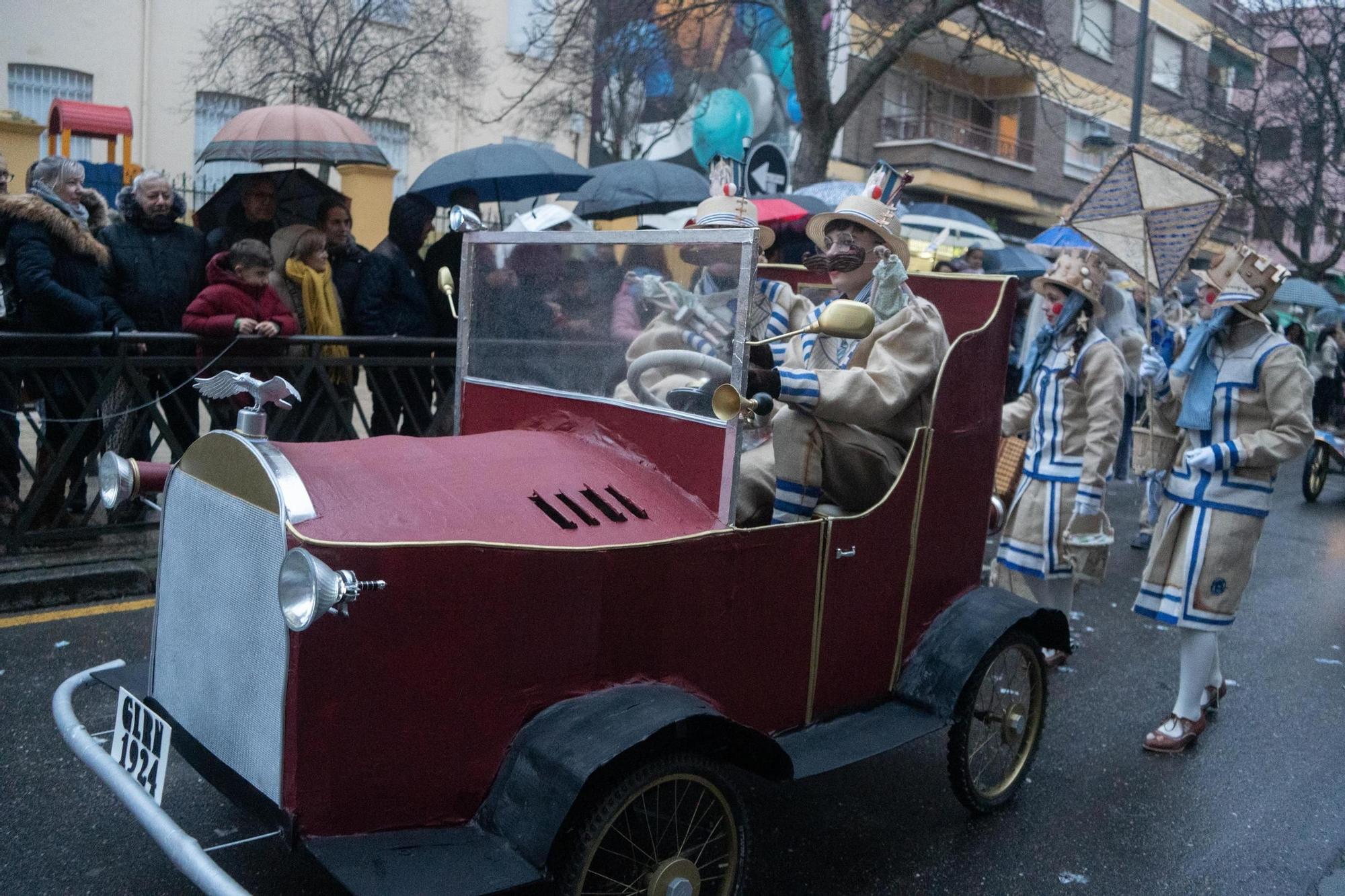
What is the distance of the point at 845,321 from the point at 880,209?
4.46ft

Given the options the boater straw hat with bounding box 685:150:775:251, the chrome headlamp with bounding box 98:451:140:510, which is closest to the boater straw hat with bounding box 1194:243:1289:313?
the boater straw hat with bounding box 685:150:775:251

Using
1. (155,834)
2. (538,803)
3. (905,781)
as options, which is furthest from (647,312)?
(905,781)

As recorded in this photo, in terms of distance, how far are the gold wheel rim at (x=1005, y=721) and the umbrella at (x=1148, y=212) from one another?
6.73ft

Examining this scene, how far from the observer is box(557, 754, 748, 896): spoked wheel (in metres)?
2.64

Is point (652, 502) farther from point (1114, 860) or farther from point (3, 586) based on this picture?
point (3, 586)

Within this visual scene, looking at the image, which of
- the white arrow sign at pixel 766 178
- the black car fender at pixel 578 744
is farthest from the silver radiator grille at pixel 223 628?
the white arrow sign at pixel 766 178

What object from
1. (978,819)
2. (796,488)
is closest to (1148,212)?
(796,488)

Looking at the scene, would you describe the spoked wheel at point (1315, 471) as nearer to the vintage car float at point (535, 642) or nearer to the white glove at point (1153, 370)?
the white glove at point (1153, 370)

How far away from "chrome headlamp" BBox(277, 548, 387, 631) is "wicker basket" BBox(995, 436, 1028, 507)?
5089 mm

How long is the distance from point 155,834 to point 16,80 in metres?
17.4

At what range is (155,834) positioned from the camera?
246 centimetres

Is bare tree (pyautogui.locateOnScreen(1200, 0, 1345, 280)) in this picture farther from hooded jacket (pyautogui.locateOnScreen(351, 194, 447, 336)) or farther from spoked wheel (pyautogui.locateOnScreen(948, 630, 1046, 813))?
spoked wheel (pyautogui.locateOnScreen(948, 630, 1046, 813))

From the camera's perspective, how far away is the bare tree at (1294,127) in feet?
64.1

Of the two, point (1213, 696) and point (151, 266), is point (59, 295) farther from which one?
point (1213, 696)
